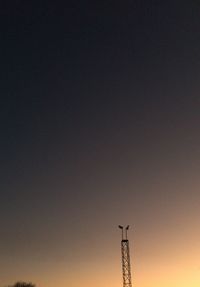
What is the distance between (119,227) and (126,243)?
241 inches

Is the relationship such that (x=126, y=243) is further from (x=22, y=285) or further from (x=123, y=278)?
(x=22, y=285)

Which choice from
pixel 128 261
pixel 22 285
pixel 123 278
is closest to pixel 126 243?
pixel 128 261

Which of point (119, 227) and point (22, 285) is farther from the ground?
point (119, 227)

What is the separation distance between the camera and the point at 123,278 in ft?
167

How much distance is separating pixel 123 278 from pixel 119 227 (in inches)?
566

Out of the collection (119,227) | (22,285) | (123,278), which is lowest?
(22,285)

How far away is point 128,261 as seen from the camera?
2082 inches

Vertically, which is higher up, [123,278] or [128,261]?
[128,261]

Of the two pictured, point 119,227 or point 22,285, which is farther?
Result: point 22,285

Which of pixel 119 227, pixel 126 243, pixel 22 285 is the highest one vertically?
pixel 119 227

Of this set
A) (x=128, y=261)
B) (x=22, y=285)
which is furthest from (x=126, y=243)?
(x=22, y=285)

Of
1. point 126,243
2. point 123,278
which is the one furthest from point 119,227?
point 123,278

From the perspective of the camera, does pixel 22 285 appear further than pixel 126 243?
Yes

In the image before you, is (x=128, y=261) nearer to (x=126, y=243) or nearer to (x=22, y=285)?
(x=126, y=243)
